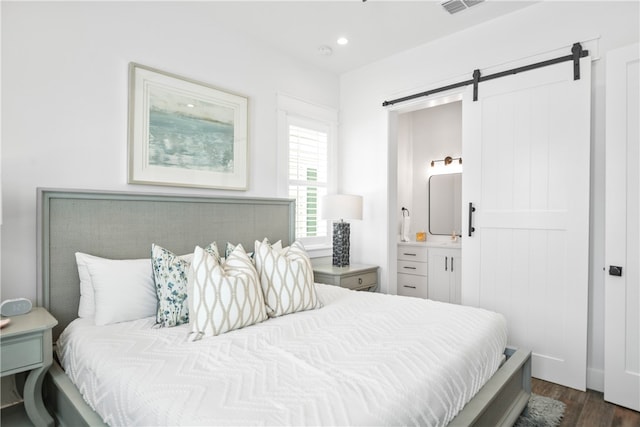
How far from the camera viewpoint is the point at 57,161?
7.03 feet

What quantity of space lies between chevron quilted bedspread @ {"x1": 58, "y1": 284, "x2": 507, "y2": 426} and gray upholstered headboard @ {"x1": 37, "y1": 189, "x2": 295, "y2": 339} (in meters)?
0.38

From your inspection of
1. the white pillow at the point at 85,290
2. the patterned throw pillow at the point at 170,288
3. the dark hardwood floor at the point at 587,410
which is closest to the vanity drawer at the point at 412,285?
the dark hardwood floor at the point at 587,410

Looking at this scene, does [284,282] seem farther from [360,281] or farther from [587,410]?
[587,410]

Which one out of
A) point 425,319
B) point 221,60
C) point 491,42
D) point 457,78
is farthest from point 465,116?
point 221,60

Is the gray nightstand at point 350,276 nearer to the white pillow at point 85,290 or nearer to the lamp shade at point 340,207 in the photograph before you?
the lamp shade at point 340,207

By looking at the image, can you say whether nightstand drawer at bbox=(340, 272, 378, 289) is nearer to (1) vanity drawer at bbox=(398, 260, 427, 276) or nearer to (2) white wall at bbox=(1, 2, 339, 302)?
(1) vanity drawer at bbox=(398, 260, 427, 276)

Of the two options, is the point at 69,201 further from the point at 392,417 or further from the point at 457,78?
the point at 457,78

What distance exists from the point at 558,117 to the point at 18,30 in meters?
3.48

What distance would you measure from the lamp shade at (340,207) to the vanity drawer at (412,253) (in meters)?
1.20

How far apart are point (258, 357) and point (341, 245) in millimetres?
2214

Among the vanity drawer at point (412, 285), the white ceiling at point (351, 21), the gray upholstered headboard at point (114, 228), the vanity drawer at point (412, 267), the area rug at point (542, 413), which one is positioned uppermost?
the white ceiling at point (351, 21)

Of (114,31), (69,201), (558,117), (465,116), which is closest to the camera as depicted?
(69,201)

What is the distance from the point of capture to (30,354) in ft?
5.22

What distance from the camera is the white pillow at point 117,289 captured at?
74.6 inches
